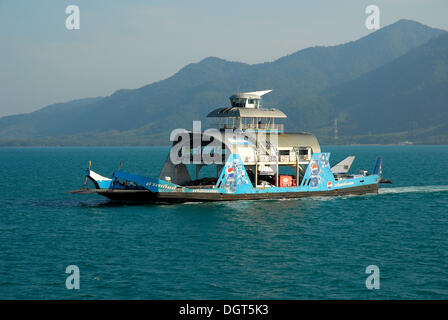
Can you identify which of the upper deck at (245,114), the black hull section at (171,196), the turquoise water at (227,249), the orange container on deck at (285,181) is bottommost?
the turquoise water at (227,249)

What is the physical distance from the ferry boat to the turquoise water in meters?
1.43

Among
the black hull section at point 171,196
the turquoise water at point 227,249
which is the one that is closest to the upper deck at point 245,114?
the black hull section at point 171,196

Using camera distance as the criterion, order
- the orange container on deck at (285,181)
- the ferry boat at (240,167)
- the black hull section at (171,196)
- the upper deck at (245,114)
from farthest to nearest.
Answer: the upper deck at (245,114), the orange container on deck at (285,181), the ferry boat at (240,167), the black hull section at (171,196)

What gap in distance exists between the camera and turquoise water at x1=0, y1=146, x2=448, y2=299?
34.0 m

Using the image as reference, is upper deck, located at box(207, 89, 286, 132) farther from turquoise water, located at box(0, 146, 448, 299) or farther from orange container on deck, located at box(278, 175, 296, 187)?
turquoise water, located at box(0, 146, 448, 299)

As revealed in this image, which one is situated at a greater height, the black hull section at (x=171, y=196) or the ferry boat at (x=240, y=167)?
the ferry boat at (x=240, y=167)

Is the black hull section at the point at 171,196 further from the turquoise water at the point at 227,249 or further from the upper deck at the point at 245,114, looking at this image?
the upper deck at the point at 245,114

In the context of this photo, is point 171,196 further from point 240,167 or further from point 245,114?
point 245,114

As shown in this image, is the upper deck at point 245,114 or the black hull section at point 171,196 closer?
the black hull section at point 171,196

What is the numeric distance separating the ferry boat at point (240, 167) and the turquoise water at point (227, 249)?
1433 millimetres

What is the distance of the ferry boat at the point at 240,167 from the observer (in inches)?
2424
